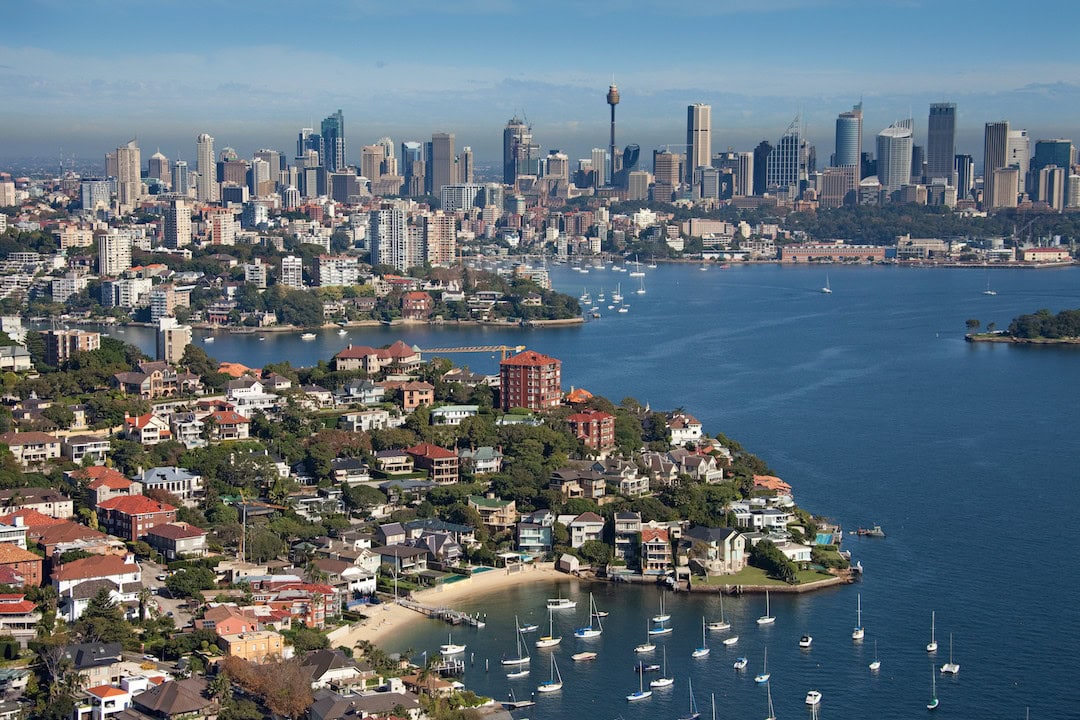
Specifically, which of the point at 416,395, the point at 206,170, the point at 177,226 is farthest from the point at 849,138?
the point at 416,395

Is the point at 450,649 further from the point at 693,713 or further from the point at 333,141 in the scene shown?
the point at 333,141

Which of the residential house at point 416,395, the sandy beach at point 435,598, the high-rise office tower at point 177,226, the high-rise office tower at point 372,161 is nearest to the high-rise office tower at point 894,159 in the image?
the high-rise office tower at point 372,161

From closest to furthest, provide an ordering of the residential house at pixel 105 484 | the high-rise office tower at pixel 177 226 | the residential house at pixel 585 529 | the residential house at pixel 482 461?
the residential house at pixel 585 529, the residential house at pixel 105 484, the residential house at pixel 482 461, the high-rise office tower at pixel 177 226

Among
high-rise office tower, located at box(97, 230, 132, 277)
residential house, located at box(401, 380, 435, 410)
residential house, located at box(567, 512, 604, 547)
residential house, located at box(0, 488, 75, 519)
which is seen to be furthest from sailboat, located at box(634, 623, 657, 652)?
high-rise office tower, located at box(97, 230, 132, 277)

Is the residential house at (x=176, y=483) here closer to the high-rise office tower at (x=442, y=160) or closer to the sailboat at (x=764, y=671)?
the sailboat at (x=764, y=671)

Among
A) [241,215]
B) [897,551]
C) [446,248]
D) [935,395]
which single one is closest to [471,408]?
[897,551]

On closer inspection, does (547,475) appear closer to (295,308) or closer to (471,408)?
(471,408)
